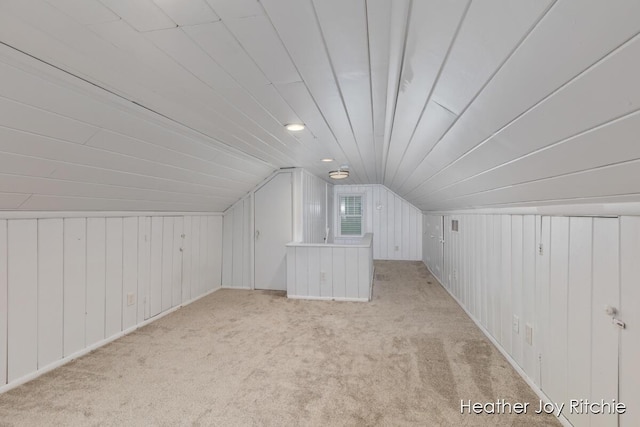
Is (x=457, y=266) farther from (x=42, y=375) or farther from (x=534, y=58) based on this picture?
(x=42, y=375)

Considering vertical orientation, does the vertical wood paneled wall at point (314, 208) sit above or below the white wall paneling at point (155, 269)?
above

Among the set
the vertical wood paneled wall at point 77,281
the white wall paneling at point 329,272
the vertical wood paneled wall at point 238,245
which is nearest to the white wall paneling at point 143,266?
the vertical wood paneled wall at point 77,281

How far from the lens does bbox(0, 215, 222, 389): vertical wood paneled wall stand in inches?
83.4

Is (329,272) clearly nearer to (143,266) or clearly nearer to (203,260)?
(203,260)

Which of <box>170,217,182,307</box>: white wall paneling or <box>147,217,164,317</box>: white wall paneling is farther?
<box>170,217,182,307</box>: white wall paneling

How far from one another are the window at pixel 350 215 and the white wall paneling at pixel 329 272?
11.8 feet

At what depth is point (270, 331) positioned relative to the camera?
3.09m

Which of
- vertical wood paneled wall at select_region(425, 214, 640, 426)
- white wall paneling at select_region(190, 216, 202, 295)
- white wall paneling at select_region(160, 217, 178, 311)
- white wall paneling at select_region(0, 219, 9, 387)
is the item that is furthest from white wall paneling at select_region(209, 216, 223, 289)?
vertical wood paneled wall at select_region(425, 214, 640, 426)

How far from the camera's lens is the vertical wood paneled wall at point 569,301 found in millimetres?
1297

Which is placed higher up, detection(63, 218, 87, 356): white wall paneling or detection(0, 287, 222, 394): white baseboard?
detection(63, 218, 87, 356): white wall paneling

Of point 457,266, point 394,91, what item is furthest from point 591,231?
point 457,266

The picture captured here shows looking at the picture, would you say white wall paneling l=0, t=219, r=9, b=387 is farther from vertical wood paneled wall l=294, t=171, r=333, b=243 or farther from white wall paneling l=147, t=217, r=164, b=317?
vertical wood paneled wall l=294, t=171, r=333, b=243

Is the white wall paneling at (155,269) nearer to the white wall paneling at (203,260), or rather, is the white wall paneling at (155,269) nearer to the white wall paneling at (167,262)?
the white wall paneling at (167,262)

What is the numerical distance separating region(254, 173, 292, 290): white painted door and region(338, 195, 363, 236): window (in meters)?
3.39
